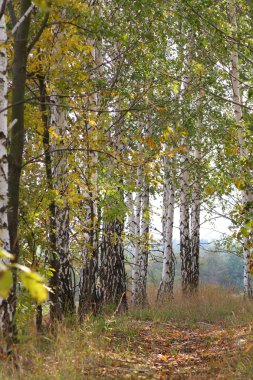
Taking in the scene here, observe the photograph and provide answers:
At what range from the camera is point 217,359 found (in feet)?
20.9

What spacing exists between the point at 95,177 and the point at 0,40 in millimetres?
4564

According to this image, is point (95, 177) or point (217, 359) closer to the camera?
point (217, 359)

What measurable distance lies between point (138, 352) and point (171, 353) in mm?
479

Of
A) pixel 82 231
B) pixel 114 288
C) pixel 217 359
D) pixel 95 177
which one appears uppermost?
pixel 95 177

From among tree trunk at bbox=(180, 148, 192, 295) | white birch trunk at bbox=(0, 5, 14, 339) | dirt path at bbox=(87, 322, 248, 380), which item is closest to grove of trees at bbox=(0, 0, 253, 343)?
white birch trunk at bbox=(0, 5, 14, 339)

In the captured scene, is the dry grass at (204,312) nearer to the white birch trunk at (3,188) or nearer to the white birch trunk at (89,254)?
the white birch trunk at (89,254)

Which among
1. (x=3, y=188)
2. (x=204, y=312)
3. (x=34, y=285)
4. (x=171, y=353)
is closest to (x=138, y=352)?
(x=171, y=353)

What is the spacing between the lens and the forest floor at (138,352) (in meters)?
5.09

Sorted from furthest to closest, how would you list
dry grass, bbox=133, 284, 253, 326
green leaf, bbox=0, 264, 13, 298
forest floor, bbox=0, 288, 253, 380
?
dry grass, bbox=133, 284, 253, 326 → forest floor, bbox=0, 288, 253, 380 → green leaf, bbox=0, 264, 13, 298

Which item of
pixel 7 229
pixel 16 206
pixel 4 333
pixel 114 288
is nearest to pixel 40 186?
pixel 16 206

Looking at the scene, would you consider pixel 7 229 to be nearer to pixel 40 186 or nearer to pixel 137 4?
pixel 40 186

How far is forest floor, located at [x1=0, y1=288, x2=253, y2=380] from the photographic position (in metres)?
5.09

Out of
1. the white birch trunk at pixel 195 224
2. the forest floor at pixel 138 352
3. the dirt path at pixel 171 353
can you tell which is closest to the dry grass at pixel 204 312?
the forest floor at pixel 138 352

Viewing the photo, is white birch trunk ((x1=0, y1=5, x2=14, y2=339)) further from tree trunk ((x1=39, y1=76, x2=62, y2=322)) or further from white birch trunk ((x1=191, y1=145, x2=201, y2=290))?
white birch trunk ((x1=191, y1=145, x2=201, y2=290))
